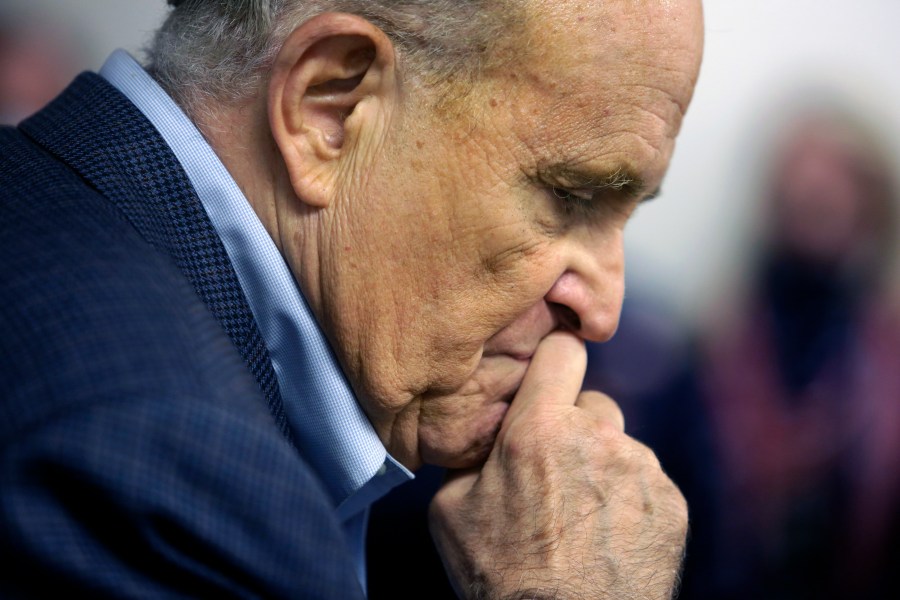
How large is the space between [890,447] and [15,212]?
315cm

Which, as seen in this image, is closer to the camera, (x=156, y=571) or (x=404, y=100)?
(x=156, y=571)

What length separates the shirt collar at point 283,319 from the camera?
1487 mm

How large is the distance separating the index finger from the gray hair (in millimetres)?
585

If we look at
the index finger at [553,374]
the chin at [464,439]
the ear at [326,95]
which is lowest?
the chin at [464,439]

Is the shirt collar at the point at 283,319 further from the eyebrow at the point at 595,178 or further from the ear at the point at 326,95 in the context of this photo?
the eyebrow at the point at 595,178

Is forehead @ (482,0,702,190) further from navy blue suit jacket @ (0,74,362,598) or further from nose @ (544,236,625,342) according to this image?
navy blue suit jacket @ (0,74,362,598)

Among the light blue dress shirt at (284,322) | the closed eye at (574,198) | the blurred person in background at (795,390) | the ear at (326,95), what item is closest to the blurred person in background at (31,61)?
Result: the light blue dress shirt at (284,322)

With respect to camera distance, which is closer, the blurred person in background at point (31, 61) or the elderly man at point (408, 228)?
the elderly man at point (408, 228)

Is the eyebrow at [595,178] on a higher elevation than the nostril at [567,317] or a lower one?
higher

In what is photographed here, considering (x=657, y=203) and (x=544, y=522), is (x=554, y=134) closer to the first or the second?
(x=544, y=522)

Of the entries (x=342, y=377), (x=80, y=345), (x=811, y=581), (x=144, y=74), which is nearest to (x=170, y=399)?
(x=80, y=345)

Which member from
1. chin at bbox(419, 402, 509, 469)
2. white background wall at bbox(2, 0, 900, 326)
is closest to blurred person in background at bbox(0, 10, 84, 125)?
white background wall at bbox(2, 0, 900, 326)

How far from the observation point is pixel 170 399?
0.97 meters

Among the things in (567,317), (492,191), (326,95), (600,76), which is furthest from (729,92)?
(326,95)
